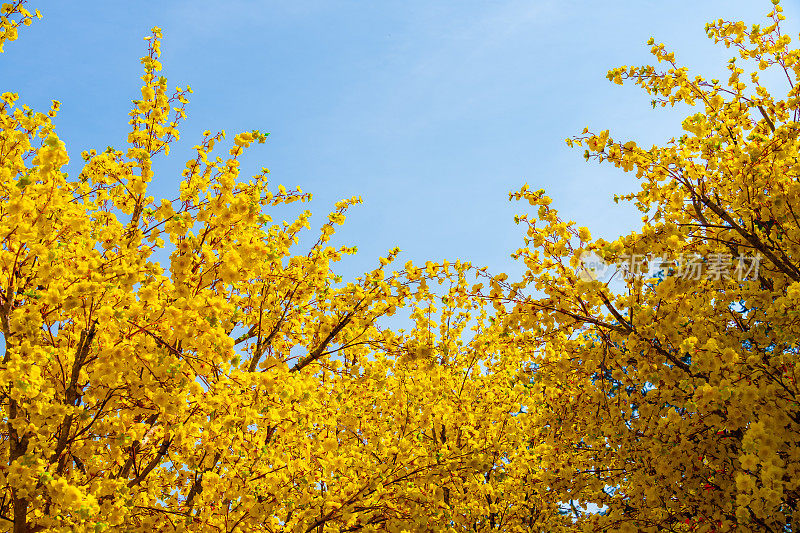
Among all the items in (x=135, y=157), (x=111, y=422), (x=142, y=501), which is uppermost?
(x=135, y=157)

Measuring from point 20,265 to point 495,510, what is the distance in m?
7.09

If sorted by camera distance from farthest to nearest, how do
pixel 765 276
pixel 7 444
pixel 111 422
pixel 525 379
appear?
pixel 525 379 < pixel 765 276 < pixel 7 444 < pixel 111 422

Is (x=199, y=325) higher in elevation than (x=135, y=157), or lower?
lower

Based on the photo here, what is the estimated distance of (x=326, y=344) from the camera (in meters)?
6.14

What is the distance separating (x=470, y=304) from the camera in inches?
248

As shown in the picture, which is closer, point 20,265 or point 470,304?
point 20,265

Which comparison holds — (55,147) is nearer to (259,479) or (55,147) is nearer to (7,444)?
(7,444)

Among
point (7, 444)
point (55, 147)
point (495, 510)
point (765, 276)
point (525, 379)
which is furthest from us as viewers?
point (495, 510)

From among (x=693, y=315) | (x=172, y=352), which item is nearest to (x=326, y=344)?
(x=172, y=352)

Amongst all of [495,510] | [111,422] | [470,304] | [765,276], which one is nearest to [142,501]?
[111,422]

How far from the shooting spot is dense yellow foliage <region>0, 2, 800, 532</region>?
4555 millimetres

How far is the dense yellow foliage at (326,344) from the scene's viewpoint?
4.55 meters

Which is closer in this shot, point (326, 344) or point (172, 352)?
point (172, 352)

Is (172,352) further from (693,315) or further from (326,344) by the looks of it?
(693,315)
